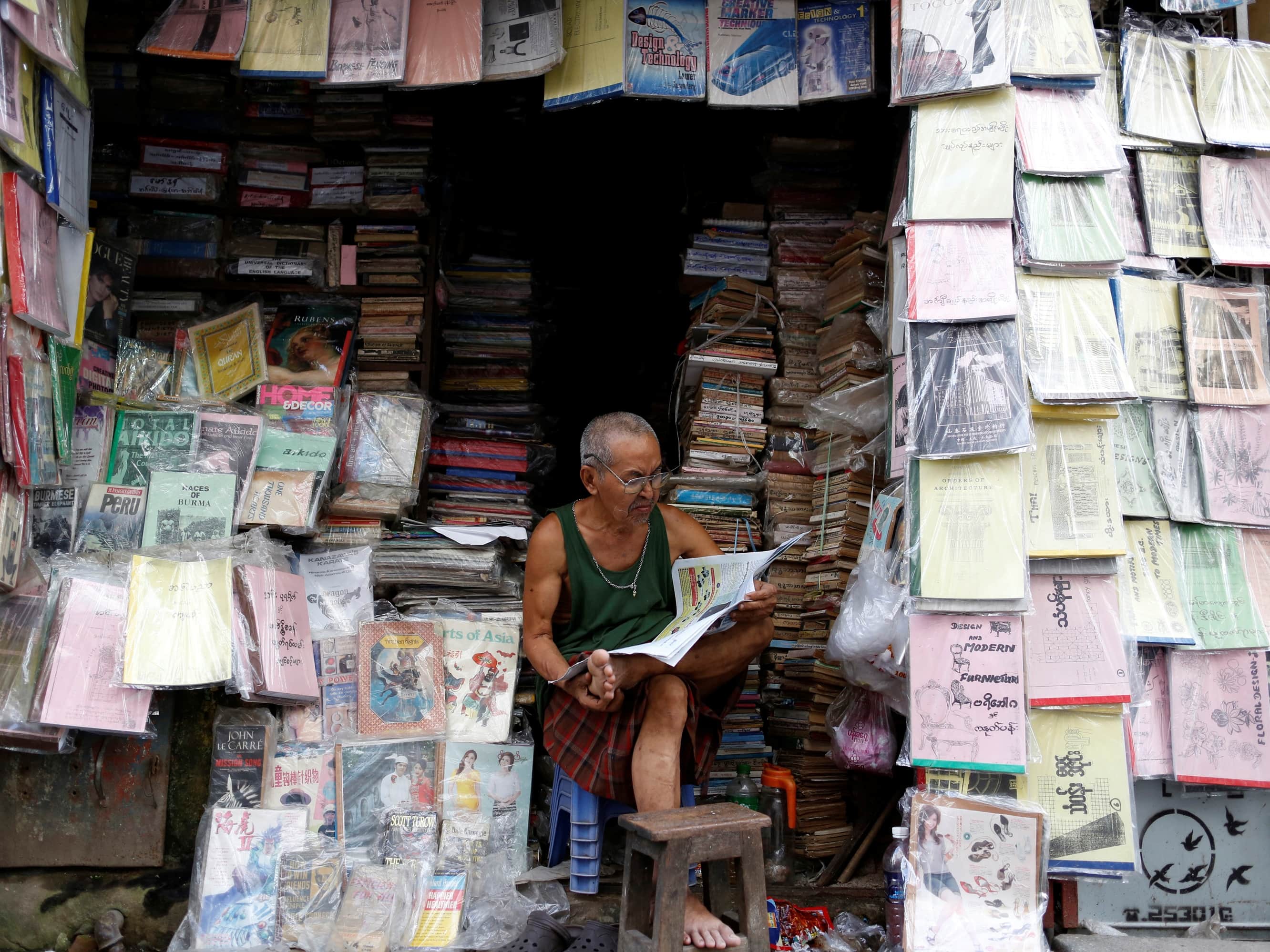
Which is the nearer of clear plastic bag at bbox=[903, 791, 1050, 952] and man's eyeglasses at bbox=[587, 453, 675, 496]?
clear plastic bag at bbox=[903, 791, 1050, 952]

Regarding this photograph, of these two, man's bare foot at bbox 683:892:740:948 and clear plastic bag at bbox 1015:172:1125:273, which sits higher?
clear plastic bag at bbox 1015:172:1125:273

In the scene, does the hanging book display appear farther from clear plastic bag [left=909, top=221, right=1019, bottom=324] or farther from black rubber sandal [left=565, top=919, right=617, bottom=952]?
black rubber sandal [left=565, top=919, right=617, bottom=952]

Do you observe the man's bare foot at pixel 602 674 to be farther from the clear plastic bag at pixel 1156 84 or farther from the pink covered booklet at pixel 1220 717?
the clear plastic bag at pixel 1156 84

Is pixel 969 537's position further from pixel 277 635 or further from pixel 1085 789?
pixel 277 635

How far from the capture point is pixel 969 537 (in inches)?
117

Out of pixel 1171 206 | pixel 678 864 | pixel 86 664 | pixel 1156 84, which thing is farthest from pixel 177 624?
pixel 1156 84

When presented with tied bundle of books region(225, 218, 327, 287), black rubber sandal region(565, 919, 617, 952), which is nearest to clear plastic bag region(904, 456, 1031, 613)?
black rubber sandal region(565, 919, 617, 952)

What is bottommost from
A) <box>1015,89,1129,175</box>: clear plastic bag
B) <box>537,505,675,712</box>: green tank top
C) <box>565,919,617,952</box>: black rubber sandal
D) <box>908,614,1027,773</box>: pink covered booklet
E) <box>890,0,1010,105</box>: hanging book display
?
<box>565,919,617,952</box>: black rubber sandal

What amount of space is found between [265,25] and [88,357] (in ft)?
5.00

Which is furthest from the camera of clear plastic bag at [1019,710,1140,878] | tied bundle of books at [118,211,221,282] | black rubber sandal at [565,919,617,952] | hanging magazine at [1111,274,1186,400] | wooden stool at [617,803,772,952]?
tied bundle of books at [118,211,221,282]

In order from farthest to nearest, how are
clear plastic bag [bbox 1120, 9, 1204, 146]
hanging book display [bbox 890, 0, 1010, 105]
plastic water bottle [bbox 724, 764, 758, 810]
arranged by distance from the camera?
1. plastic water bottle [bbox 724, 764, 758, 810]
2. clear plastic bag [bbox 1120, 9, 1204, 146]
3. hanging book display [bbox 890, 0, 1010, 105]

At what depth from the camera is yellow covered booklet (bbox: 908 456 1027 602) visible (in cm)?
292

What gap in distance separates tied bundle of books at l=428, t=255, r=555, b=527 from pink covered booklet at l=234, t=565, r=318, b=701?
160cm

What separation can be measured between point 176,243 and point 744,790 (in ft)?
12.0
